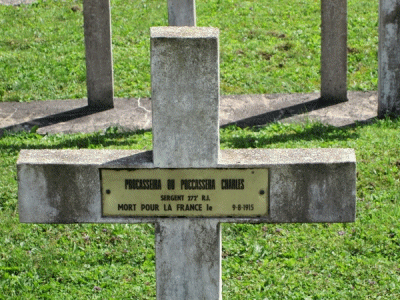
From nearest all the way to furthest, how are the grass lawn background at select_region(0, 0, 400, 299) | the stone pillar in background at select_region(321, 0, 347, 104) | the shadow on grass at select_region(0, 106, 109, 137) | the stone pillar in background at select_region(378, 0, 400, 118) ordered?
1. the grass lawn background at select_region(0, 0, 400, 299)
2. the stone pillar in background at select_region(378, 0, 400, 118)
3. the shadow on grass at select_region(0, 106, 109, 137)
4. the stone pillar in background at select_region(321, 0, 347, 104)

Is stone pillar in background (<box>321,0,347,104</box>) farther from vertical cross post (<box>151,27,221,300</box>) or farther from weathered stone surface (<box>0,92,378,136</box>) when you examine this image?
vertical cross post (<box>151,27,221,300</box>)

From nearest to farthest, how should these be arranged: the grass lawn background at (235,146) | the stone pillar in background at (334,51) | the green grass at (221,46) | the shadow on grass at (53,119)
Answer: the grass lawn background at (235,146) → the shadow on grass at (53,119) → the stone pillar in background at (334,51) → the green grass at (221,46)

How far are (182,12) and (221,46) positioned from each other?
9.83 feet

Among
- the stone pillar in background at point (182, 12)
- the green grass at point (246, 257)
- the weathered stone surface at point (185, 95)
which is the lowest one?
the green grass at point (246, 257)

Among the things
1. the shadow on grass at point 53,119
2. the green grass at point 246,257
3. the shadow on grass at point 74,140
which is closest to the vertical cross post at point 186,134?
the green grass at point 246,257

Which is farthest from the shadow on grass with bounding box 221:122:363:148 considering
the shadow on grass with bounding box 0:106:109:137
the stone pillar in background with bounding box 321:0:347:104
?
the shadow on grass with bounding box 0:106:109:137

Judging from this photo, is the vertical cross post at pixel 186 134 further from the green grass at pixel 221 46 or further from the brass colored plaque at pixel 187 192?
the green grass at pixel 221 46

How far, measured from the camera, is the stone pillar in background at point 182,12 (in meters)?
9.34

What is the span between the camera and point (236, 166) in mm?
4051

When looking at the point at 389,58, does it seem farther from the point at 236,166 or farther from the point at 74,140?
the point at 236,166

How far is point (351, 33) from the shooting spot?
12500 millimetres

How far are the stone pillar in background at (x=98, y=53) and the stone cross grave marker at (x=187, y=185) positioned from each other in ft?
20.4

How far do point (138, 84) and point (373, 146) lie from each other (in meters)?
3.92

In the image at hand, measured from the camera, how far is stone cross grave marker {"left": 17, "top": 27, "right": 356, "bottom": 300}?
13.1 ft
